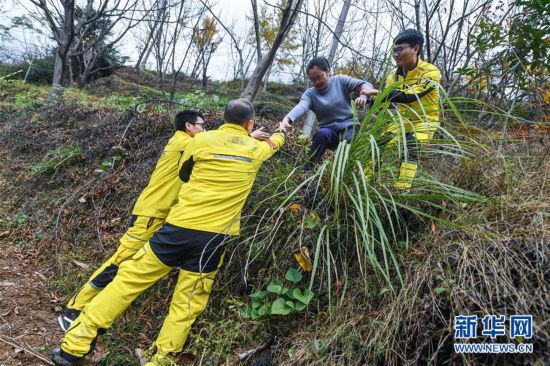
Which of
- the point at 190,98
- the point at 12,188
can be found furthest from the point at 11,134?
the point at 190,98

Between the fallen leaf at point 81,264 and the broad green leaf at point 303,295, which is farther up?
the broad green leaf at point 303,295

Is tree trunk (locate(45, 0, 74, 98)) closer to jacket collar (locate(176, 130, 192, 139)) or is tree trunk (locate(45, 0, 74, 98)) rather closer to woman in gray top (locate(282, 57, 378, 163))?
jacket collar (locate(176, 130, 192, 139))

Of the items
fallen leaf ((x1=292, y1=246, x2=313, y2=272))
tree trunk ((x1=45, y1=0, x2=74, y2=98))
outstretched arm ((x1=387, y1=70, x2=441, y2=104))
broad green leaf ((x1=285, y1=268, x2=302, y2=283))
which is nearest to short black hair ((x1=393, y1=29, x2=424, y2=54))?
outstretched arm ((x1=387, y1=70, x2=441, y2=104))

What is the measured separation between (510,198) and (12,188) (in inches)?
250

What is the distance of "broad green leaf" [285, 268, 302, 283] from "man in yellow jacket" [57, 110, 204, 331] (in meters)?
1.35

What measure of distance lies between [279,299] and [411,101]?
1.73 m

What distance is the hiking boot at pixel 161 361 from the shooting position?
6.81ft

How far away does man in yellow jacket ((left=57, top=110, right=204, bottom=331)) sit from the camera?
2.79 meters

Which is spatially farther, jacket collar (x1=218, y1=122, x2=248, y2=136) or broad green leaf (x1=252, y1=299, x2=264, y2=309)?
jacket collar (x1=218, y1=122, x2=248, y2=136)

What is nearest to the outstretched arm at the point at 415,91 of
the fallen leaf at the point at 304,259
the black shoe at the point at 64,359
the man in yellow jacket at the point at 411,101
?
the man in yellow jacket at the point at 411,101

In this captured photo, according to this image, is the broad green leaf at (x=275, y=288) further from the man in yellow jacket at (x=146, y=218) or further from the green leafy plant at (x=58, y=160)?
the green leafy plant at (x=58, y=160)

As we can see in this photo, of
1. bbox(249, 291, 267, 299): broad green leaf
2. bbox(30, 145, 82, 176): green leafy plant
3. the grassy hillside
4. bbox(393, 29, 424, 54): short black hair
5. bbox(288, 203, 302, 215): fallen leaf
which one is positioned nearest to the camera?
the grassy hillside

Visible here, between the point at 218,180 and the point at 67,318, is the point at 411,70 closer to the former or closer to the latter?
the point at 218,180

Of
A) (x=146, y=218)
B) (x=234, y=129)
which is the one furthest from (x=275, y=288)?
(x=146, y=218)
